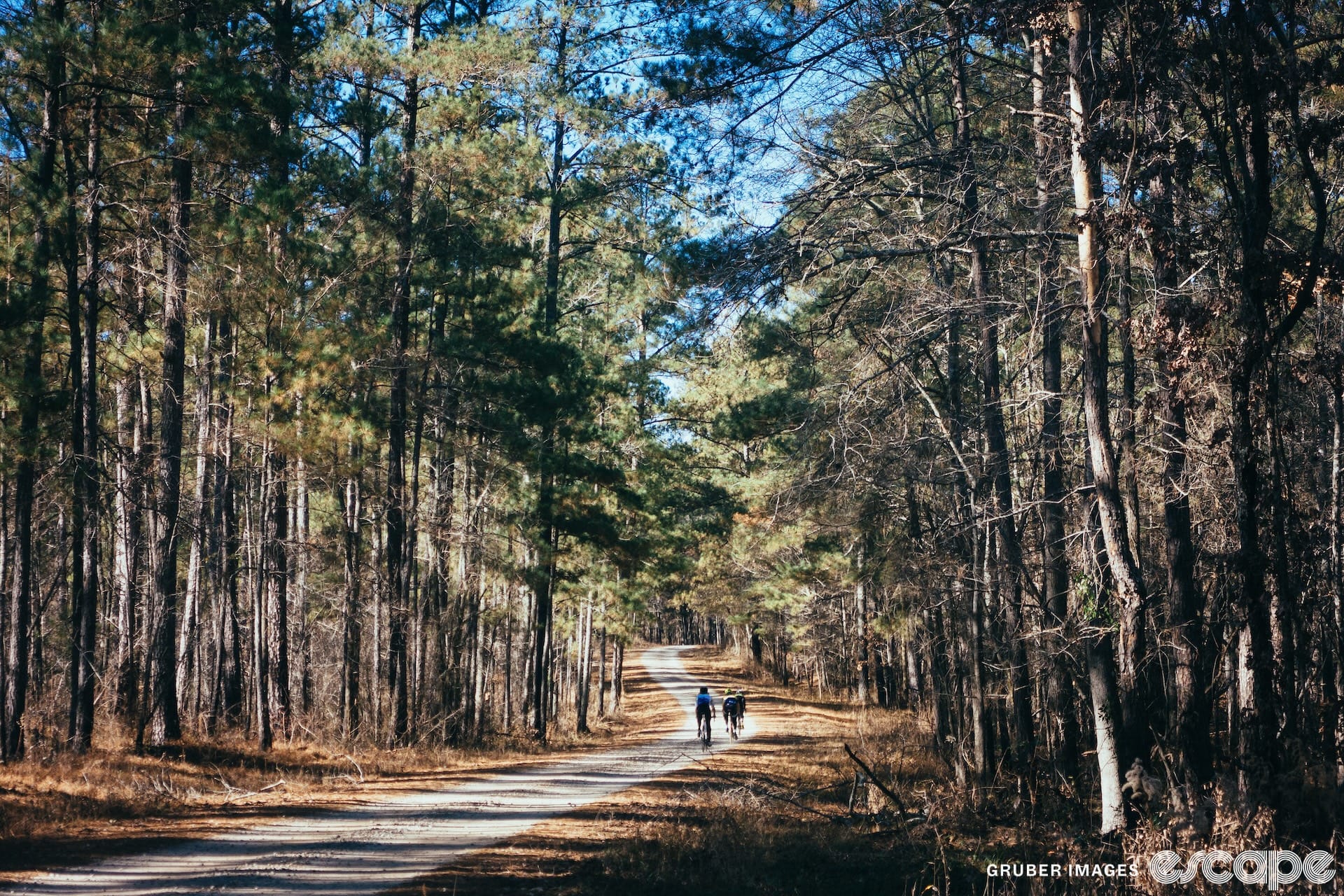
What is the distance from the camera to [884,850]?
912cm

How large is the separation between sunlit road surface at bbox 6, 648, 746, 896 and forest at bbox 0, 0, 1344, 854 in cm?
429

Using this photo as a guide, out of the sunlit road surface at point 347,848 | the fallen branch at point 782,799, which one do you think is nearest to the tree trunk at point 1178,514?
the fallen branch at point 782,799

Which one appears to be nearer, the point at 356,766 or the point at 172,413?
the point at 172,413

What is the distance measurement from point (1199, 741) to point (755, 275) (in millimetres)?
6067

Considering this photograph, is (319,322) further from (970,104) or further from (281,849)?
(970,104)

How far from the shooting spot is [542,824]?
34.9ft

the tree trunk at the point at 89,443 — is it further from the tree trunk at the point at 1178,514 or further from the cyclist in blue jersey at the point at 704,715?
the cyclist in blue jersey at the point at 704,715

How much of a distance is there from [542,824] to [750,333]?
6.02 m

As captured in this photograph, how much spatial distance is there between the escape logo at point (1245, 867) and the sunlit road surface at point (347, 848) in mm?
5659

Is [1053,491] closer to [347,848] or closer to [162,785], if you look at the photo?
[347,848]

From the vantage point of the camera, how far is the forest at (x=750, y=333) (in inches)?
314

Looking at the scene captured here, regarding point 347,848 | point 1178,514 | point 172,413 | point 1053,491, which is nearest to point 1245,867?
point 1178,514

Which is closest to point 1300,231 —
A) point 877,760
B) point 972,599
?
point 972,599

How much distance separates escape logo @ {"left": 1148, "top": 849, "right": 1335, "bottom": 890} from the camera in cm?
616
